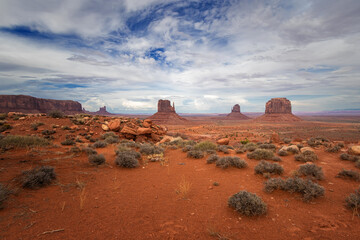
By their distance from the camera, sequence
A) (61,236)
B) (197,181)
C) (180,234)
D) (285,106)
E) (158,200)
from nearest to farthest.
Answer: (61,236) < (180,234) < (158,200) < (197,181) < (285,106)

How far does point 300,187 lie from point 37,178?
7916 millimetres

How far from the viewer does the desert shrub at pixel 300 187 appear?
437 centimetres

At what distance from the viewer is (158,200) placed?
470 cm

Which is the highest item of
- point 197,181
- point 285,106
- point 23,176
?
point 285,106

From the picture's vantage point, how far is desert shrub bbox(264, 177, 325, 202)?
437cm

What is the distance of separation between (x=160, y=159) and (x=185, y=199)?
4.57 m

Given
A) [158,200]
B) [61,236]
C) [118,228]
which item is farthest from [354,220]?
[61,236]

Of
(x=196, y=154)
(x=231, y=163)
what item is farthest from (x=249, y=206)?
(x=196, y=154)

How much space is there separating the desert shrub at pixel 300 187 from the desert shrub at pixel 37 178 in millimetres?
7002

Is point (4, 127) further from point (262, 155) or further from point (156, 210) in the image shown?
point (262, 155)

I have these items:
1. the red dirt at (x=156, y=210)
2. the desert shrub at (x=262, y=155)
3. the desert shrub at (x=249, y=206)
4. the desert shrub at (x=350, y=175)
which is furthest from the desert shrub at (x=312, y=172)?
the desert shrub at (x=249, y=206)

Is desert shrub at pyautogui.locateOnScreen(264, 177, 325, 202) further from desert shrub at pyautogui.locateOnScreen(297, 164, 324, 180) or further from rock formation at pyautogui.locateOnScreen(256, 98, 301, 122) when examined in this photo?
rock formation at pyautogui.locateOnScreen(256, 98, 301, 122)

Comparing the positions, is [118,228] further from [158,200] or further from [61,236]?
[158,200]

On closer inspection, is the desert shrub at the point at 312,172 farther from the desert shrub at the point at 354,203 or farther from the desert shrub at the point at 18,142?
the desert shrub at the point at 18,142
